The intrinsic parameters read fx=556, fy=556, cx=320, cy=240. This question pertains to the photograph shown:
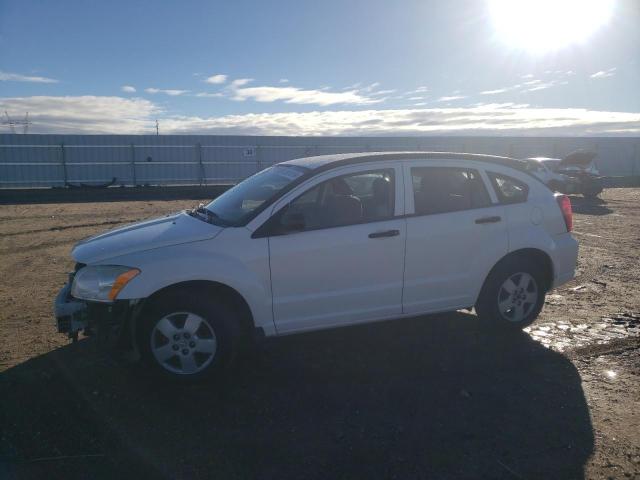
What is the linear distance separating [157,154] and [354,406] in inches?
920

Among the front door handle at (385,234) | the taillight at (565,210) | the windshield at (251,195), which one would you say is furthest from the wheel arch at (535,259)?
the windshield at (251,195)

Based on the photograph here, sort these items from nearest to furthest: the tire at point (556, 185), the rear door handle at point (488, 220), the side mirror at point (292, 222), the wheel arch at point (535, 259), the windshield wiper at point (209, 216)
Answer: the side mirror at point (292, 222) < the windshield wiper at point (209, 216) < the rear door handle at point (488, 220) < the wheel arch at point (535, 259) < the tire at point (556, 185)

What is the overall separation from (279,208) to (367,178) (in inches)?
37.7

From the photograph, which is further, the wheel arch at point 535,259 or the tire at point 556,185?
the tire at point 556,185

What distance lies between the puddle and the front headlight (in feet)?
12.6

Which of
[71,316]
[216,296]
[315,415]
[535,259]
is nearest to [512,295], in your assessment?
[535,259]

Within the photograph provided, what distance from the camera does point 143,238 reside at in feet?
14.9

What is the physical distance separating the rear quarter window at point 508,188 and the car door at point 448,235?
96 mm

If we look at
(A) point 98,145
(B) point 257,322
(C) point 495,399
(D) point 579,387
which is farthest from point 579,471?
(A) point 98,145

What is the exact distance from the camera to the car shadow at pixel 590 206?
16.2m

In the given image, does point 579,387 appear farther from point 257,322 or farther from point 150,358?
point 150,358

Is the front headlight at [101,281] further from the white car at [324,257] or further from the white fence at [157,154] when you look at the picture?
the white fence at [157,154]

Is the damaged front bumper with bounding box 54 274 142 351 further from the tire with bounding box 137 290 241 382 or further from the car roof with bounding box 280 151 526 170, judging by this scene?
the car roof with bounding box 280 151 526 170

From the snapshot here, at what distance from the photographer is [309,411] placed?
3.98 metres
